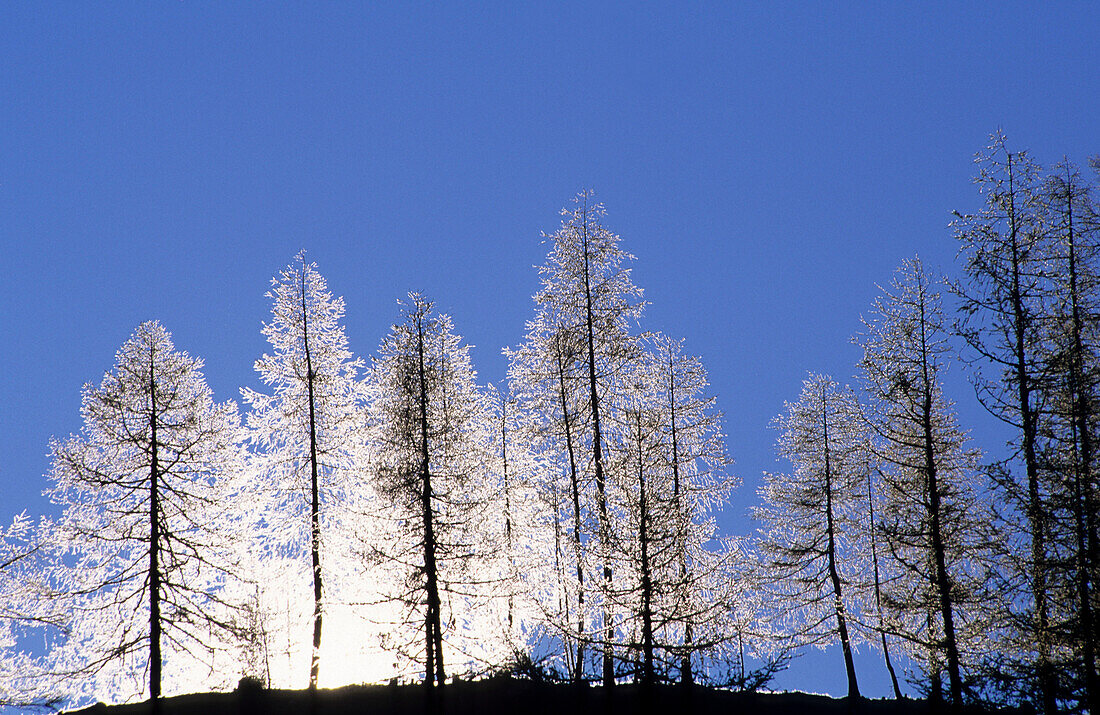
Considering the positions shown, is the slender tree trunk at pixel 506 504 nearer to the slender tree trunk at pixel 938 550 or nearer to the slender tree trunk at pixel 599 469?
the slender tree trunk at pixel 599 469

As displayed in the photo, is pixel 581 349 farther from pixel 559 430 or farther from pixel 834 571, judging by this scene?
pixel 834 571

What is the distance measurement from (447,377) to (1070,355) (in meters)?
14.6

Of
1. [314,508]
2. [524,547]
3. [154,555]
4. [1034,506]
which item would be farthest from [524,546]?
[1034,506]

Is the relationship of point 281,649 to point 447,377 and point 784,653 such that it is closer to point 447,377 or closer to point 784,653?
point 447,377

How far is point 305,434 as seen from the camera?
25.1m

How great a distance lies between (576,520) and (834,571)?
1017 cm

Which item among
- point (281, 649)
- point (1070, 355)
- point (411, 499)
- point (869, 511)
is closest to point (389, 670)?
point (281, 649)

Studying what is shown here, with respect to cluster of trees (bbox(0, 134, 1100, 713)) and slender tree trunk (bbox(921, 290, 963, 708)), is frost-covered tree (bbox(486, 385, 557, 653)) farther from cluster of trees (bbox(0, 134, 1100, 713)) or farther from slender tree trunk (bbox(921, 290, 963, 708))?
slender tree trunk (bbox(921, 290, 963, 708))

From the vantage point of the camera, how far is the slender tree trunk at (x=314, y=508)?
2306 centimetres

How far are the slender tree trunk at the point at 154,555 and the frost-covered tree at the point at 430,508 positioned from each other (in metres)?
5.18

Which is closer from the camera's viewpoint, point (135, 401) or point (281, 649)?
point (135, 401)

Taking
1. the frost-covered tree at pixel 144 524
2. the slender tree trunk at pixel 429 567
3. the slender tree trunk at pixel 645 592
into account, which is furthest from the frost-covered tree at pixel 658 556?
the frost-covered tree at pixel 144 524

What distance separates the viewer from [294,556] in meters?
24.4

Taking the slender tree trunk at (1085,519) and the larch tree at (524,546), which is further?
the larch tree at (524,546)
